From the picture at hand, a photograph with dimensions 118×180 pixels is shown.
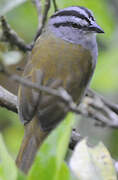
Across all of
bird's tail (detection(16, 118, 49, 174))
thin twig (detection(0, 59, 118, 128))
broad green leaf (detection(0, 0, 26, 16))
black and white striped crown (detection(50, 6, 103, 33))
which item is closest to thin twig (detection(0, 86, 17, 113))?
bird's tail (detection(16, 118, 49, 174))

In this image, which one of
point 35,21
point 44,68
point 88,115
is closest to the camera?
point 88,115

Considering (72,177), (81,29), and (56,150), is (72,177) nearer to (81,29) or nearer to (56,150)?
(56,150)

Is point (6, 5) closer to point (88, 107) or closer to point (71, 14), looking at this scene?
point (71, 14)

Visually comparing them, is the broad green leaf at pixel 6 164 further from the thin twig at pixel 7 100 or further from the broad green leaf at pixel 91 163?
the thin twig at pixel 7 100

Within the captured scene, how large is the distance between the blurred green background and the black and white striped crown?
0.31 feet

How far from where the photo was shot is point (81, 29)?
15.6 feet

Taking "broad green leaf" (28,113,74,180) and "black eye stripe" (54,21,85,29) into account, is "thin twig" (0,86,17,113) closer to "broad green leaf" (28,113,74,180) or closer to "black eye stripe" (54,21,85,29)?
"black eye stripe" (54,21,85,29)

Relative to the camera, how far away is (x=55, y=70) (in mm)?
3910

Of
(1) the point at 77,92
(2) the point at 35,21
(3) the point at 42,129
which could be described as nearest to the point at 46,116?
(3) the point at 42,129

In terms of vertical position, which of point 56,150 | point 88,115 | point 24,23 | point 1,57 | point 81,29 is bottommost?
point 24,23

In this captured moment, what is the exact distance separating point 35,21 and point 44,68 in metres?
2.05

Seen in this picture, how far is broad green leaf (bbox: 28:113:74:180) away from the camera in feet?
6.75

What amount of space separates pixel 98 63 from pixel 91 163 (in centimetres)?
328

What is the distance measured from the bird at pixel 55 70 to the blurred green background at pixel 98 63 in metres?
0.21
